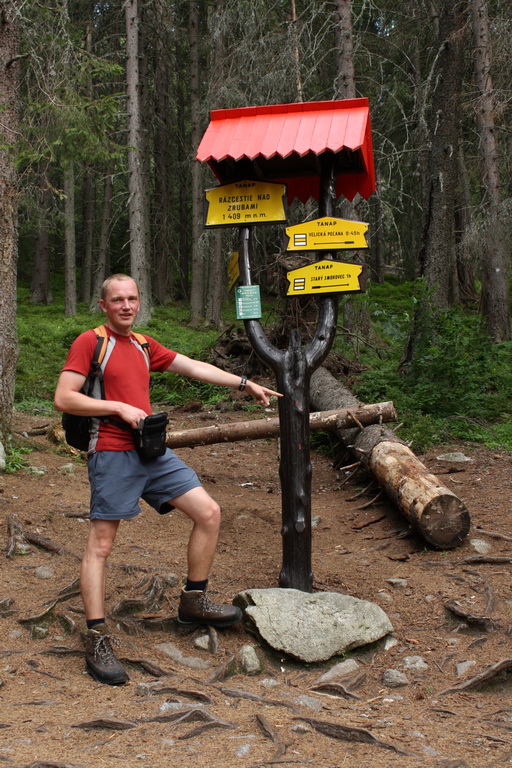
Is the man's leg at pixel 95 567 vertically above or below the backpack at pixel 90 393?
below

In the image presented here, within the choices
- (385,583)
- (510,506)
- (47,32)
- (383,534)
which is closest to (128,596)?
(385,583)

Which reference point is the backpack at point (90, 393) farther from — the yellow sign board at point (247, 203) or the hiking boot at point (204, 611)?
the yellow sign board at point (247, 203)

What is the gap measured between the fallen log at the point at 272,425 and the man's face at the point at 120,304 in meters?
4.03

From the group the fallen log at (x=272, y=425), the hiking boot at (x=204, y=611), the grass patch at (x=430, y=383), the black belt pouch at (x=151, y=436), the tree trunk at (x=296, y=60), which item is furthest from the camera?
the tree trunk at (x=296, y=60)

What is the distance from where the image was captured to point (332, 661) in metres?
3.95

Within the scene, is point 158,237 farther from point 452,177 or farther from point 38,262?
point 452,177

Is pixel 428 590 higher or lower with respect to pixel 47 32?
lower

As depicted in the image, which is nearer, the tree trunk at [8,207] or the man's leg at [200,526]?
the man's leg at [200,526]

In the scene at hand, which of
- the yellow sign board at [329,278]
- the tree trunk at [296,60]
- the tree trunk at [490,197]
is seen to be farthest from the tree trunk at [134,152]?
the yellow sign board at [329,278]

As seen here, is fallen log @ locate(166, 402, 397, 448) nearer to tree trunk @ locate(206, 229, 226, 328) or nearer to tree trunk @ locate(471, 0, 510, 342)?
tree trunk @ locate(471, 0, 510, 342)

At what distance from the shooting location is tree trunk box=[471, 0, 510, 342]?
537 inches

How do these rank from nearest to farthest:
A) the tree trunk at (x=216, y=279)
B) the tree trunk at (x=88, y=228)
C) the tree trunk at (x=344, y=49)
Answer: the tree trunk at (x=344, y=49) < the tree trunk at (x=216, y=279) < the tree trunk at (x=88, y=228)

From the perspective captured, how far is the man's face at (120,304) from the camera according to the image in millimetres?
3744

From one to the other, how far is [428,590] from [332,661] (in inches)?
45.5
